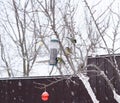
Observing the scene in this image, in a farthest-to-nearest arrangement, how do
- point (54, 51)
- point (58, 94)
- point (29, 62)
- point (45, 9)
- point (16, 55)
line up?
point (16, 55) → point (29, 62) → point (58, 94) → point (54, 51) → point (45, 9)

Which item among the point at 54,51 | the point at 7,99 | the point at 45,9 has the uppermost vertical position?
the point at 45,9

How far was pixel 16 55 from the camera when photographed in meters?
12.7

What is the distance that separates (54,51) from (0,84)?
2.75m

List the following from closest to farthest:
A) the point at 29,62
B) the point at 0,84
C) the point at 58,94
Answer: the point at 58,94 → the point at 0,84 → the point at 29,62

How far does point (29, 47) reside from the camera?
1215 centimetres

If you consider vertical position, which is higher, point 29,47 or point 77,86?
point 29,47

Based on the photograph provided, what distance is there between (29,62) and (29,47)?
597 millimetres

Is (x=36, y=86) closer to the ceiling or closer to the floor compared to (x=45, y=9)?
closer to the floor

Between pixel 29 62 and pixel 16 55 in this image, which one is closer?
pixel 29 62

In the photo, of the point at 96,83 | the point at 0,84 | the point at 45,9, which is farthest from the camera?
the point at 0,84

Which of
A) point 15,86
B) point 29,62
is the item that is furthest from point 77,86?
point 29,62

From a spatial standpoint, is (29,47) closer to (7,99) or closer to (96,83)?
(7,99)

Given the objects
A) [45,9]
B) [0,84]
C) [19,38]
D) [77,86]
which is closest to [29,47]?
[19,38]

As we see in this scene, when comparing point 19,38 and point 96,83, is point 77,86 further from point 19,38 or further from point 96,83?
point 19,38
